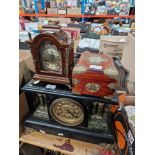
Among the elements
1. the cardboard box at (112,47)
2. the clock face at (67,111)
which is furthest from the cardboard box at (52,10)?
the clock face at (67,111)

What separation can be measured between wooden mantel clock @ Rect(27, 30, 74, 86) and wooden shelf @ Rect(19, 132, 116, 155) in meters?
0.42

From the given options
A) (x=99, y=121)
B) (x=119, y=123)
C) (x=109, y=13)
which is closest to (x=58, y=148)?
(x=99, y=121)

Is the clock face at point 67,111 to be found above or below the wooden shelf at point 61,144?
above

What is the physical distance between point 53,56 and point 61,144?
0.57 metres

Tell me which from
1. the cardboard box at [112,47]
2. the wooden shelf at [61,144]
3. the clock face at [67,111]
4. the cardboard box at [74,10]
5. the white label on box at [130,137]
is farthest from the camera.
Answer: the cardboard box at [74,10]

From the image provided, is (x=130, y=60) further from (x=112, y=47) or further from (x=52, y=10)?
(x=52, y=10)

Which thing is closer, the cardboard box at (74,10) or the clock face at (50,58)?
the clock face at (50,58)

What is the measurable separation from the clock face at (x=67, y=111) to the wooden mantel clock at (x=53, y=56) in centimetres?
11

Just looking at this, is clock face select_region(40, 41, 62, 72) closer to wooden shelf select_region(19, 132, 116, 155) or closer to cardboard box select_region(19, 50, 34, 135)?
cardboard box select_region(19, 50, 34, 135)

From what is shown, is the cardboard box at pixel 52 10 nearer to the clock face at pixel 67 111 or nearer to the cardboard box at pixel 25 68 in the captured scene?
the cardboard box at pixel 25 68

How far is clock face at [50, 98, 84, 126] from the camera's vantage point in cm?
83

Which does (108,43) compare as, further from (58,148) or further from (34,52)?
(58,148)

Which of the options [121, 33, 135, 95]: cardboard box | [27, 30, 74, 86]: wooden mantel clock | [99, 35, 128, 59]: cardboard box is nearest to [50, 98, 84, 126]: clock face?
[27, 30, 74, 86]: wooden mantel clock

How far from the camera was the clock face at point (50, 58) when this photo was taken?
735 millimetres
